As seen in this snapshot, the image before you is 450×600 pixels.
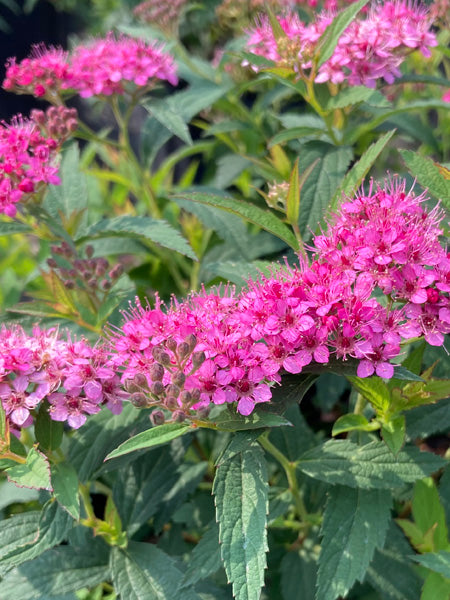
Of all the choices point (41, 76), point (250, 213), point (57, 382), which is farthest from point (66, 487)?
point (41, 76)

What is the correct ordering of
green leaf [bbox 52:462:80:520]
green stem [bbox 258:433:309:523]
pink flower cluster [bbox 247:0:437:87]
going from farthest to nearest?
pink flower cluster [bbox 247:0:437:87], green stem [bbox 258:433:309:523], green leaf [bbox 52:462:80:520]

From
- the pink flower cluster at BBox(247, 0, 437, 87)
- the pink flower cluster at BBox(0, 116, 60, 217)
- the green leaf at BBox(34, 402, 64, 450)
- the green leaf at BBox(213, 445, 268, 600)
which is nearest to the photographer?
the green leaf at BBox(213, 445, 268, 600)

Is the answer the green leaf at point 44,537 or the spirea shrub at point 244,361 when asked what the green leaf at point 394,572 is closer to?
the spirea shrub at point 244,361

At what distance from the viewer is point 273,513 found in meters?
1.40

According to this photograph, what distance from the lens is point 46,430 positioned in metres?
1.23

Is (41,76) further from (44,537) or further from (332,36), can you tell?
(44,537)

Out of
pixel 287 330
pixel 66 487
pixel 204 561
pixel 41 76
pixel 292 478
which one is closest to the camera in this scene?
pixel 287 330

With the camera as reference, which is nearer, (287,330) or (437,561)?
(287,330)

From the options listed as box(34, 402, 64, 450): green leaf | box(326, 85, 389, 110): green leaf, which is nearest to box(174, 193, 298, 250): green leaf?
box(326, 85, 389, 110): green leaf

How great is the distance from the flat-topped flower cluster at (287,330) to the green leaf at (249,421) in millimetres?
26

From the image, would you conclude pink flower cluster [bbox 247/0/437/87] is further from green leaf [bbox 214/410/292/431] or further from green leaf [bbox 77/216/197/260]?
green leaf [bbox 214/410/292/431]

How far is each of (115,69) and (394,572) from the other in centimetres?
151

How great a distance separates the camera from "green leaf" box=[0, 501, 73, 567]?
118 cm

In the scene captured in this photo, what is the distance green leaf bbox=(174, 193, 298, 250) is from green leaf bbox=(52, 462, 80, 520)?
0.58 metres
